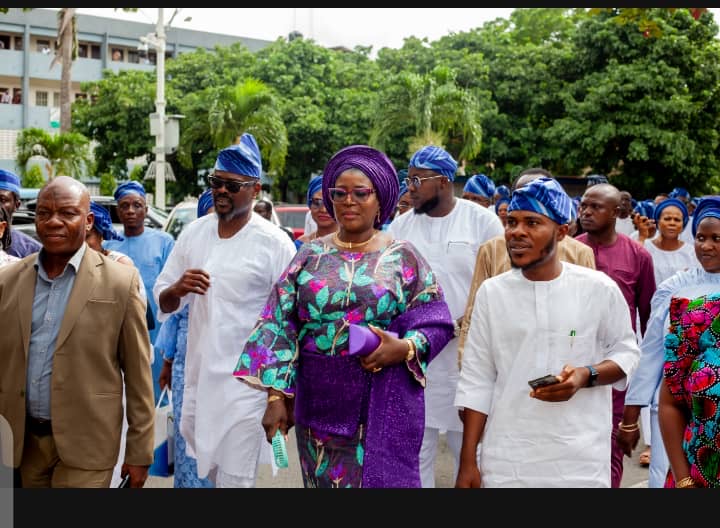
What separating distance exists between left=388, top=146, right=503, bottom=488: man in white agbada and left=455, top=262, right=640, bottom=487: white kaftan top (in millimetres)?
1897

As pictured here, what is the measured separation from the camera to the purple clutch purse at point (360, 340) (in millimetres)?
3328

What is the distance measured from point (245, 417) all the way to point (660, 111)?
22.4 metres

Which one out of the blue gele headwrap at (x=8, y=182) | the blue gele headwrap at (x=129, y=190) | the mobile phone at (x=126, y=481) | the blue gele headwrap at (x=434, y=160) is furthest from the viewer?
the blue gele headwrap at (x=129, y=190)

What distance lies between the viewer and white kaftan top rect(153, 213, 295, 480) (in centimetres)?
492

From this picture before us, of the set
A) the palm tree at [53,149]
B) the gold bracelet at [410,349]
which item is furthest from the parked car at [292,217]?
the gold bracelet at [410,349]

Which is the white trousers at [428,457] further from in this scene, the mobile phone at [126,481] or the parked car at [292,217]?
the parked car at [292,217]

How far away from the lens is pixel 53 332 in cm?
375

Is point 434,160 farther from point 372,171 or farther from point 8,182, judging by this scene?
point 8,182

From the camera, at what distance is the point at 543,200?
12.2ft

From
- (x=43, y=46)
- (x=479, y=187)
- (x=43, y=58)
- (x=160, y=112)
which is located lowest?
(x=479, y=187)

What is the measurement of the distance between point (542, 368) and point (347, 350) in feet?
2.62

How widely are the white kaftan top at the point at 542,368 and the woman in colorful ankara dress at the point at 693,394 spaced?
1.69ft

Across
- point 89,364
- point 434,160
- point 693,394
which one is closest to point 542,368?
point 693,394
